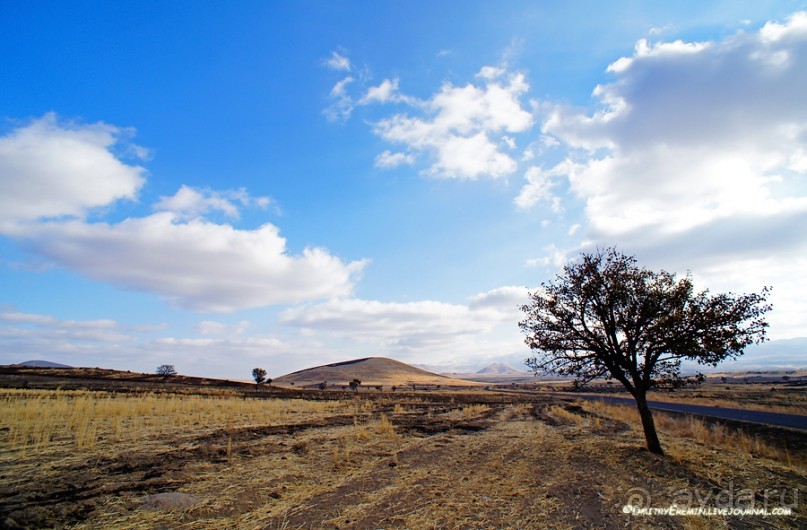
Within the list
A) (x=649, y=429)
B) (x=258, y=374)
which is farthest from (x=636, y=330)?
(x=258, y=374)

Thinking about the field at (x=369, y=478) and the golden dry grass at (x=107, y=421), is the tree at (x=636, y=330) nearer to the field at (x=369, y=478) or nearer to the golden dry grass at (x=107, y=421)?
the field at (x=369, y=478)

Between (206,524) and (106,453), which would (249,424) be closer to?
(106,453)

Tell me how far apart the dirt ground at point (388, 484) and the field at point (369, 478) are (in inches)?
2.2

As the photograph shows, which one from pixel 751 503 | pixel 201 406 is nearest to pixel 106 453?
pixel 201 406

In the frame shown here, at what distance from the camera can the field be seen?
8.49m

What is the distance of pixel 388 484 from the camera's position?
10914mm

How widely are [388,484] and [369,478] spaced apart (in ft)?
2.94

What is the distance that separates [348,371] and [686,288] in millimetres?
181414

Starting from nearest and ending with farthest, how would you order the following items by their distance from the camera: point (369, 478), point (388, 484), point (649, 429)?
point (388, 484), point (369, 478), point (649, 429)

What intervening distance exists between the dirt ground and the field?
0.06 m

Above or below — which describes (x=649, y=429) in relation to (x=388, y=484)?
above

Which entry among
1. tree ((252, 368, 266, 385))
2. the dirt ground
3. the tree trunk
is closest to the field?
the dirt ground

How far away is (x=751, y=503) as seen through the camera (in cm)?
1005

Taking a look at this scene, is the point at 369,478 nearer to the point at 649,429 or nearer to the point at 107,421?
the point at 649,429
